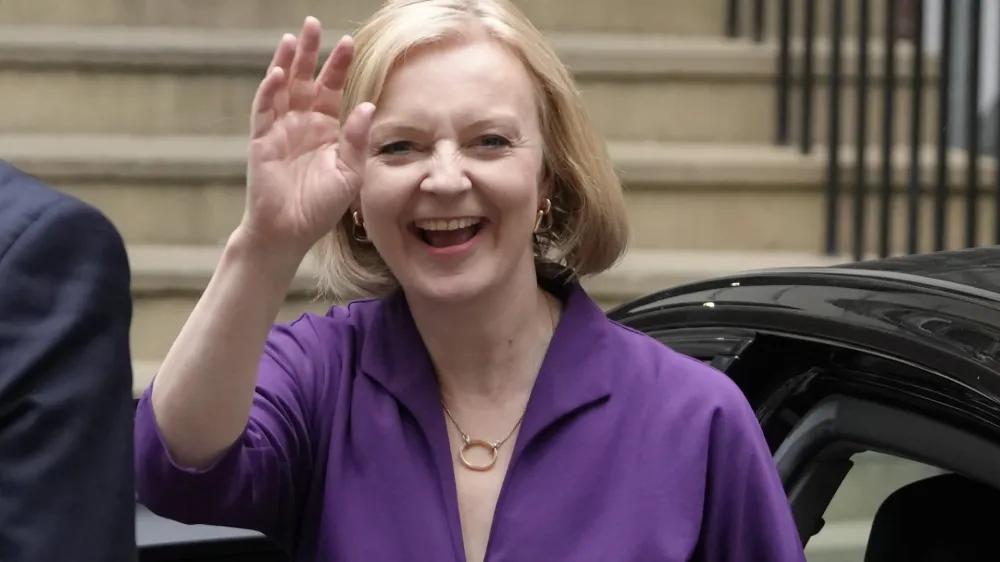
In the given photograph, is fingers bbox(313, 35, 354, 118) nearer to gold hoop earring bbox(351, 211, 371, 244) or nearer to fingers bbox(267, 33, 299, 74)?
fingers bbox(267, 33, 299, 74)

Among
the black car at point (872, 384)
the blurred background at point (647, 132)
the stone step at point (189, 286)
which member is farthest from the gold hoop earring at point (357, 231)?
the blurred background at point (647, 132)

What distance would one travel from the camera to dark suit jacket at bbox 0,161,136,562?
874 mm

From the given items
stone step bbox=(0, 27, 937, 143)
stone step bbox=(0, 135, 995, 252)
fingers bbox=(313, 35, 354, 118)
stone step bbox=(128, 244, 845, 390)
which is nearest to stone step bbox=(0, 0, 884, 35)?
stone step bbox=(0, 27, 937, 143)

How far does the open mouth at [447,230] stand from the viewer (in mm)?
1546

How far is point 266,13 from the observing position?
5.06 meters

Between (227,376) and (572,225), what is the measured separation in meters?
0.58

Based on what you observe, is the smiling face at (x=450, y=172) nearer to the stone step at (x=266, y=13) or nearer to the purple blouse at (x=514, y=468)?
the purple blouse at (x=514, y=468)

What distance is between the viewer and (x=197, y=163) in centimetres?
425

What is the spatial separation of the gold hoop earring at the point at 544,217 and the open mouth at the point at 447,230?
0.54ft

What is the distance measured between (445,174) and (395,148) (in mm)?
76

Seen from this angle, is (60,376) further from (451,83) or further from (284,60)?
(451,83)

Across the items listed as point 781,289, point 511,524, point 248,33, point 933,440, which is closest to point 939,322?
point 933,440

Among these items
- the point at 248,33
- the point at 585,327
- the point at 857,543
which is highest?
the point at 248,33

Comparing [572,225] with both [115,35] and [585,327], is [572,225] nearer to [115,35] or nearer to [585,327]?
[585,327]
